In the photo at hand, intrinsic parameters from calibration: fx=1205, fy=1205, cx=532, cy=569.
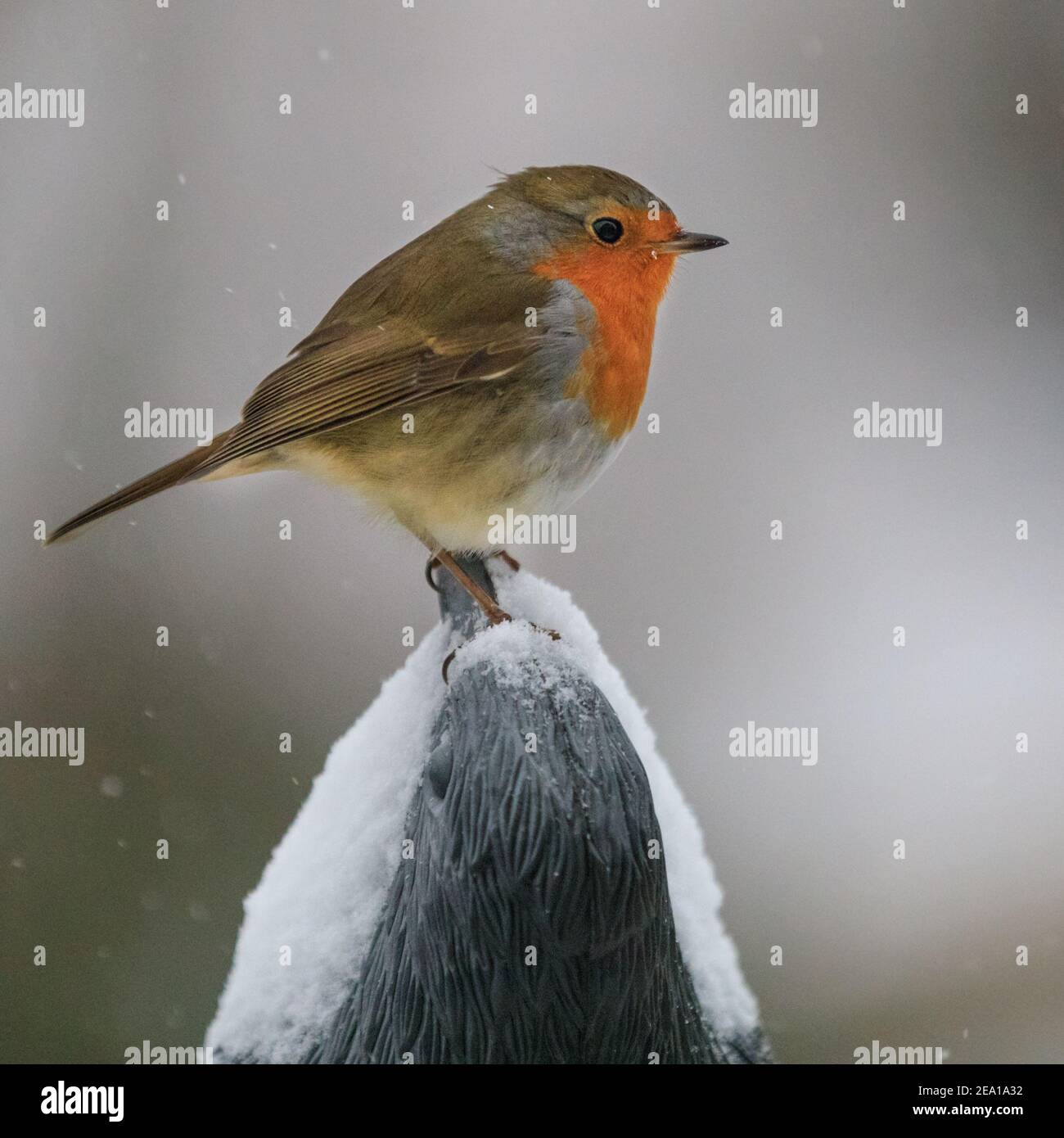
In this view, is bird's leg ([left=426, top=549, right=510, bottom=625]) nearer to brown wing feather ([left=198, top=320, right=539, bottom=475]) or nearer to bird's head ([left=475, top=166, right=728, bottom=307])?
brown wing feather ([left=198, top=320, right=539, bottom=475])

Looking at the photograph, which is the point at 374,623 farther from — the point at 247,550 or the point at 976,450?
the point at 976,450

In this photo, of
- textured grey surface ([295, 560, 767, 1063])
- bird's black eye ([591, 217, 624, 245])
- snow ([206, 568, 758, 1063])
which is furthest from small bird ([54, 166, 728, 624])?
textured grey surface ([295, 560, 767, 1063])

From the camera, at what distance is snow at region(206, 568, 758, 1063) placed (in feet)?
5.91

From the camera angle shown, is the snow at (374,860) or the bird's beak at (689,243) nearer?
the snow at (374,860)

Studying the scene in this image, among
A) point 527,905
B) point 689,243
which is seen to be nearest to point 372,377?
point 689,243

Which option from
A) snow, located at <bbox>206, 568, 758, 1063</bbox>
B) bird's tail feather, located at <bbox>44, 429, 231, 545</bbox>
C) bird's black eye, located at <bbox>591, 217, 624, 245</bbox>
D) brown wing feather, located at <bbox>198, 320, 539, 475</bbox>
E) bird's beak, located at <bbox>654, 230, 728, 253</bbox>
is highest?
bird's black eye, located at <bbox>591, 217, 624, 245</bbox>

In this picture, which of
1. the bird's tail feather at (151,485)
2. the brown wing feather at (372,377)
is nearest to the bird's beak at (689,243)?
the brown wing feather at (372,377)

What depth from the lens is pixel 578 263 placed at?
2373 mm

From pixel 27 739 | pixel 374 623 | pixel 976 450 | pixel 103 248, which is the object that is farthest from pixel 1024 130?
Result: pixel 27 739

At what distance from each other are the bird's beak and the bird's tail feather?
0.95 m

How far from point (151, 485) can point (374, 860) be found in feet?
3.30

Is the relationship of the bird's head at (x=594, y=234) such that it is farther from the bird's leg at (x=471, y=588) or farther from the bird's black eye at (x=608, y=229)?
the bird's leg at (x=471, y=588)

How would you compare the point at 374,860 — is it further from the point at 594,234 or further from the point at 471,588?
the point at 594,234

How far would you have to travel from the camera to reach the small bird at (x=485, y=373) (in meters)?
2.32
